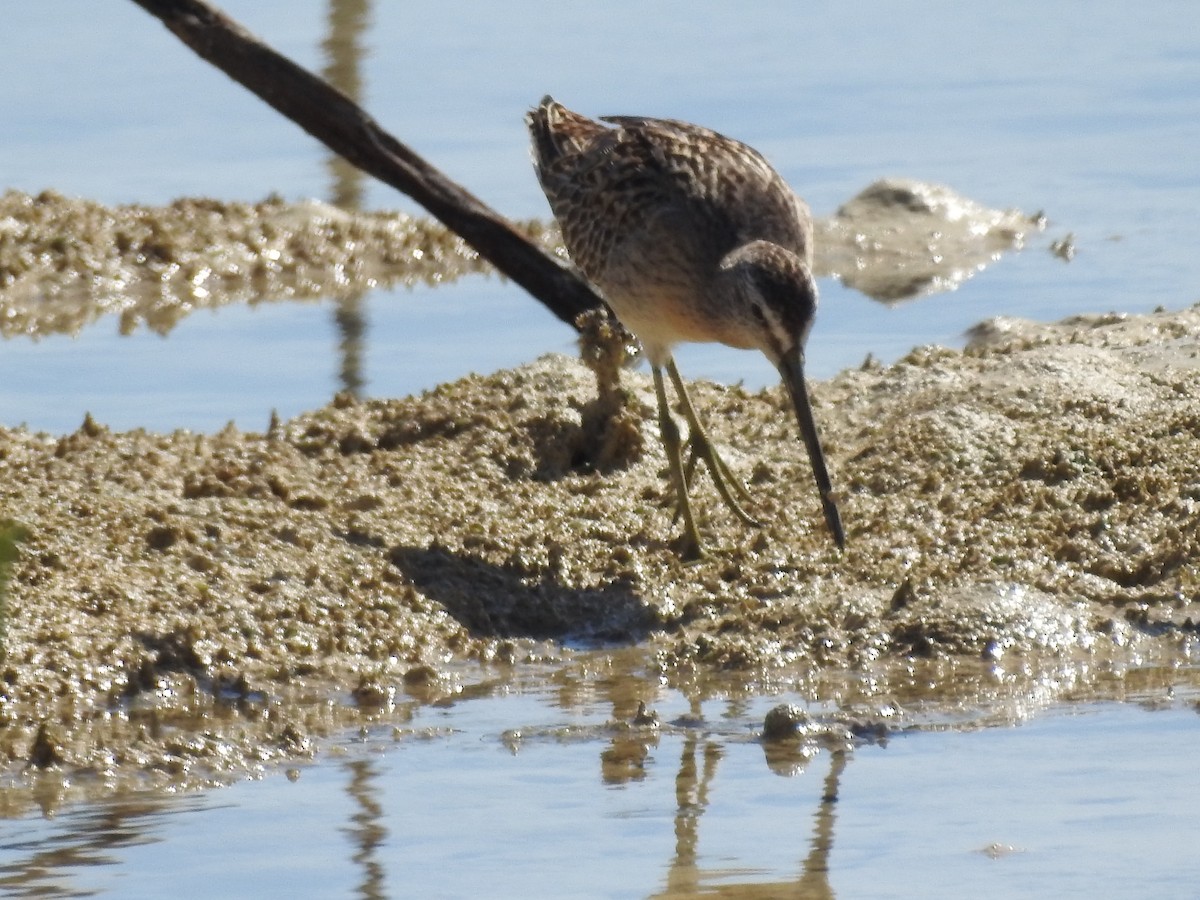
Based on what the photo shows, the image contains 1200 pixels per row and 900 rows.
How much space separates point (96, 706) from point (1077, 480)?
317cm

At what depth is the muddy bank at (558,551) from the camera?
588cm

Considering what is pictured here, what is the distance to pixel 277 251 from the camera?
38.6ft

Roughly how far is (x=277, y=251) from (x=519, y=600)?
5.54 metres

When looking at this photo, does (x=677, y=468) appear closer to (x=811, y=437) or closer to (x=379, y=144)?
(x=811, y=437)

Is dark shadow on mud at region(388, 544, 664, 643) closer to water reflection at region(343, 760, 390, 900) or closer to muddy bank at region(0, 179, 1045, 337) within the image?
water reflection at region(343, 760, 390, 900)

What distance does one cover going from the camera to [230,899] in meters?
4.43

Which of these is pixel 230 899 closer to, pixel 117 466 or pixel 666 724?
pixel 666 724

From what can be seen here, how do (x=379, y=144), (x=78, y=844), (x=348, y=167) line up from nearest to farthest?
(x=78, y=844) → (x=379, y=144) → (x=348, y=167)

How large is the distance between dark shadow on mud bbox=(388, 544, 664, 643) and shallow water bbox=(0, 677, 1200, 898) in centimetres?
81

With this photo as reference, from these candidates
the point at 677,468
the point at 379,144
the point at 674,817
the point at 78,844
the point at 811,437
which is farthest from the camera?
the point at 379,144

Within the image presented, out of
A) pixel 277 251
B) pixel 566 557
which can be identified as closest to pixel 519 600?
pixel 566 557

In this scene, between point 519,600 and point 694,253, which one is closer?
point 519,600

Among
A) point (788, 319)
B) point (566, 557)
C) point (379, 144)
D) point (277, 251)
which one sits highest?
point (277, 251)

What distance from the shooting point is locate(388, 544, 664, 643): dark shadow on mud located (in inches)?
256
